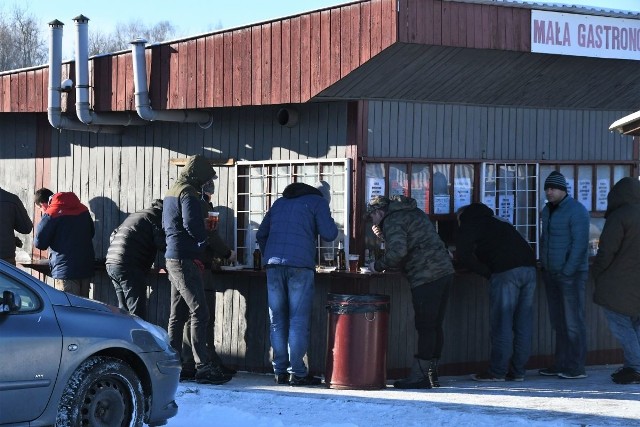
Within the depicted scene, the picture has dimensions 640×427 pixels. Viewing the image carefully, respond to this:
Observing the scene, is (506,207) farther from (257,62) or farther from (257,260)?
(257,62)

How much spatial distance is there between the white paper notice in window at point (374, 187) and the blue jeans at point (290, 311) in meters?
1.01

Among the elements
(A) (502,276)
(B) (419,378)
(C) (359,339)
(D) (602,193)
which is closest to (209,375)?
(C) (359,339)

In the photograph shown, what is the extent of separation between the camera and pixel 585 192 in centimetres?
1388

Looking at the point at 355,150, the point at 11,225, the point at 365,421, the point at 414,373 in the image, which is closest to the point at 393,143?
the point at 355,150

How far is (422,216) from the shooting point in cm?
1153

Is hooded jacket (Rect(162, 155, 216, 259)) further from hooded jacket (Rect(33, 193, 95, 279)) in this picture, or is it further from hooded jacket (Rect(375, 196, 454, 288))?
hooded jacket (Rect(375, 196, 454, 288))

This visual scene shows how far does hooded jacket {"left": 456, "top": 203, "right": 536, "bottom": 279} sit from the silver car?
3.72 metres

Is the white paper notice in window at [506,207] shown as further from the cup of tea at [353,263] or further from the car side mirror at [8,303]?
the car side mirror at [8,303]

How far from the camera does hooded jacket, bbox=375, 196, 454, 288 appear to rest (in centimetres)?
1134

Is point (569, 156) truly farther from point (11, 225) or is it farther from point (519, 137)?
point (11, 225)

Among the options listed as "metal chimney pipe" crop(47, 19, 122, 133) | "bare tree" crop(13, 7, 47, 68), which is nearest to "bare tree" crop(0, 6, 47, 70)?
"bare tree" crop(13, 7, 47, 68)

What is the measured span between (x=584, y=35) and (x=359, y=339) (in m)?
3.76

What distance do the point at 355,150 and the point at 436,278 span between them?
1484 mm

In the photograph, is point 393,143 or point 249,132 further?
point 249,132
